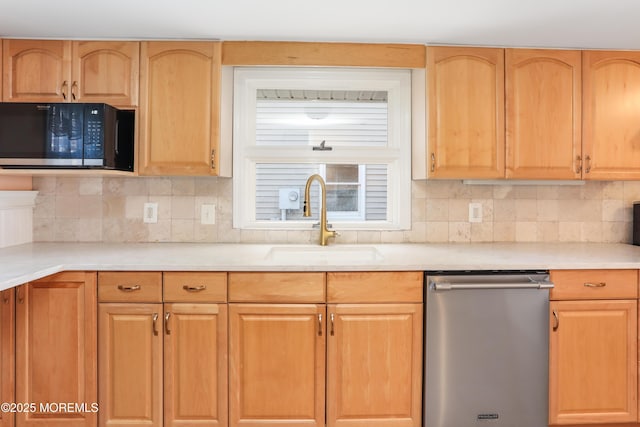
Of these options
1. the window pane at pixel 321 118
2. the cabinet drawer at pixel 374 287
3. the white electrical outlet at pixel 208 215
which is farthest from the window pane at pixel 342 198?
the cabinet drawer at pixel 374 287

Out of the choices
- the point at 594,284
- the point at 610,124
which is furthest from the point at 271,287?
the point at 610,124

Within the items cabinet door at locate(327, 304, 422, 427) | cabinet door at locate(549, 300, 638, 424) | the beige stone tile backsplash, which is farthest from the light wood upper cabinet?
cabinet door at locate(549, 300, 638, 424)

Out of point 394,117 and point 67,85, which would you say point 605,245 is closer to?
point 394,117

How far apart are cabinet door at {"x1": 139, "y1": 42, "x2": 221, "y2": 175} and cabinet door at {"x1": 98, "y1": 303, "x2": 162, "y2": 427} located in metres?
0.76

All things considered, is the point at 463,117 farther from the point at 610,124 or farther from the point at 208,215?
the point at 208,215

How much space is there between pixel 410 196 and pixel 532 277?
34.9 inches

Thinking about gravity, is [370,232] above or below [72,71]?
below

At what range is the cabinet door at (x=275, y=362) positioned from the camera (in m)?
1.88

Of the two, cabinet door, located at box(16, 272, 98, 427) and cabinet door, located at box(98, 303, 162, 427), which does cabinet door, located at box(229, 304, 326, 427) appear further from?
cabinet door, located at box(16, 272, 98, 427)

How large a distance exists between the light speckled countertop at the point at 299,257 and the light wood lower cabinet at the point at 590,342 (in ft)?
0.29

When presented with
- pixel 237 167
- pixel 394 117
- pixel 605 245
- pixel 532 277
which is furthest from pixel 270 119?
pixel 605 245

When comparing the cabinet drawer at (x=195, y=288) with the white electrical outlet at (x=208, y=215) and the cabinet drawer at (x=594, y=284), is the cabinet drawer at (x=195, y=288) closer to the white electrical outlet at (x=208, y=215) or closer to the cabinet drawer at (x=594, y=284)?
the white electrical outlet at (x=208, y=215)

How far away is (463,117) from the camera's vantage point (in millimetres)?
2285

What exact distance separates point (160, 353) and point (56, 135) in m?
1.16
